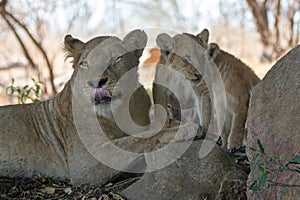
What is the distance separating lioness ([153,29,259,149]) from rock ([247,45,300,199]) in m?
1.44

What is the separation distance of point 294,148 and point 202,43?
A: 8.73 ft

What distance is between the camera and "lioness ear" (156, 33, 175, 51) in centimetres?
511

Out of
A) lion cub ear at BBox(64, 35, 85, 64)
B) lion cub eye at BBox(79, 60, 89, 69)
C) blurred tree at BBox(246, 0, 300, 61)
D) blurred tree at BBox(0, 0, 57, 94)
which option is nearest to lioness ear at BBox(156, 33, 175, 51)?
lion cub ear at BBox(64, 35, 85, 64)

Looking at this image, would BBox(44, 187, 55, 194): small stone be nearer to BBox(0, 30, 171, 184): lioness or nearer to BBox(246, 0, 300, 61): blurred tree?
BBox(0, 30, 171, 184): lioness

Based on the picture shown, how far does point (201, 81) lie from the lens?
505 cm

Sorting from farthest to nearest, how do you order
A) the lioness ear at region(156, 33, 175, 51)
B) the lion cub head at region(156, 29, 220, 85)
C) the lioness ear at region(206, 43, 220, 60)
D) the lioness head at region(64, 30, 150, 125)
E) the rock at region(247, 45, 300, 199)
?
the lioness ear at region(206, 43, 220, 60) → the lioness ear at region(156, 33, 175, 51) → the lion cub head at region(156, 29, 220, 85) → the lioness head at region(64, 30, 150, 125) → the rock at region(247, 45, 300, 199)

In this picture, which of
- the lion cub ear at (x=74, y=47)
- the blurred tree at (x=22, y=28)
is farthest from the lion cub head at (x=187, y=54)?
the blurred tree at (x=22, y=28)

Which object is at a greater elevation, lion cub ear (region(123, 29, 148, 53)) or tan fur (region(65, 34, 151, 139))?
lion cub ear (region(123, 29, 148, 53))

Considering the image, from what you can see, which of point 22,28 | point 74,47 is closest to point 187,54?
point 74,47

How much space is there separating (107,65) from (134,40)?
37 cm

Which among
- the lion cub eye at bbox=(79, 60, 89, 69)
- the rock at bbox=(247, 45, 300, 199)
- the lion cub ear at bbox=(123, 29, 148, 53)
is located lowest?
the rock at bbox=(247, 45, 300, 199)

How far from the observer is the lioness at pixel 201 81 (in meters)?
4.95

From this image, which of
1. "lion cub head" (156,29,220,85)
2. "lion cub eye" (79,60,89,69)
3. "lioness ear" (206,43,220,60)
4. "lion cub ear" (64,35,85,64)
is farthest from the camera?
"lioness ear" (206,43,220,60)

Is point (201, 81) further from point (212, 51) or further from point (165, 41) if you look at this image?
point (212, 51)
